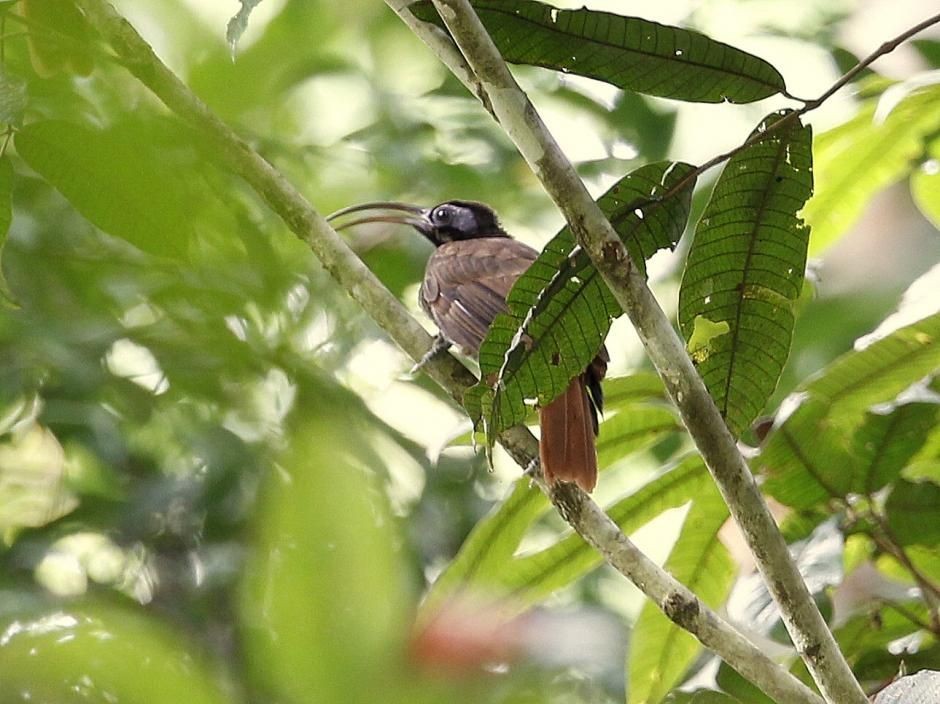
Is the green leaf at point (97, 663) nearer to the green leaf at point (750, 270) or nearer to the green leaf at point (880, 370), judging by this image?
the green leaf at point (750, 270)

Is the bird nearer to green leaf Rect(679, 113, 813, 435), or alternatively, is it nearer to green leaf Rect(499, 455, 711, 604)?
green leaf Rect(499, 455, 711, 604)

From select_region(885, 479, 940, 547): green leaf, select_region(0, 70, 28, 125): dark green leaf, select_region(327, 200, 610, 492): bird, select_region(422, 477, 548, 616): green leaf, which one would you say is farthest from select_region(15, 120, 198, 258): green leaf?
select_region(885, 479, 940, 547): green leaf

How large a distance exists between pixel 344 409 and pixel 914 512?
1457 mm

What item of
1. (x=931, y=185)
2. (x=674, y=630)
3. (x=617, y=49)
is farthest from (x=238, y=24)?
(x=931, y=185)

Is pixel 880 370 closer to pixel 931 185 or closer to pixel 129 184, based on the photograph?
pixel 931 185

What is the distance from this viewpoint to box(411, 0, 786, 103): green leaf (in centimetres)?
144

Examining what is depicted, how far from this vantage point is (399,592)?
57cm

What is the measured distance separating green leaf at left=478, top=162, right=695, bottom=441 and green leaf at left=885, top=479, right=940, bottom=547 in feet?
2.28

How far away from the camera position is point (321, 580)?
0.55 meters

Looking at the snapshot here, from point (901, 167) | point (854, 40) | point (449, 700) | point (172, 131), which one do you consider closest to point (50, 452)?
point (901, 167)

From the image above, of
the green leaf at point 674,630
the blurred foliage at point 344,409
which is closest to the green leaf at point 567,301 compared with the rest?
the blurred foliage at point 344,409

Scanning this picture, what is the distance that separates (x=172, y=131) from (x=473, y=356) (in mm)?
2128

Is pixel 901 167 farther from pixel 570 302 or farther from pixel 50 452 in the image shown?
pixel 50 452

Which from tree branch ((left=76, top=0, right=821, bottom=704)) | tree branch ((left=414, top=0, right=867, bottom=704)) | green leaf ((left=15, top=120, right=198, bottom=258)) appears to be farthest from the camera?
tree branch ((left=76, top=0, right=821, bottom=704))
